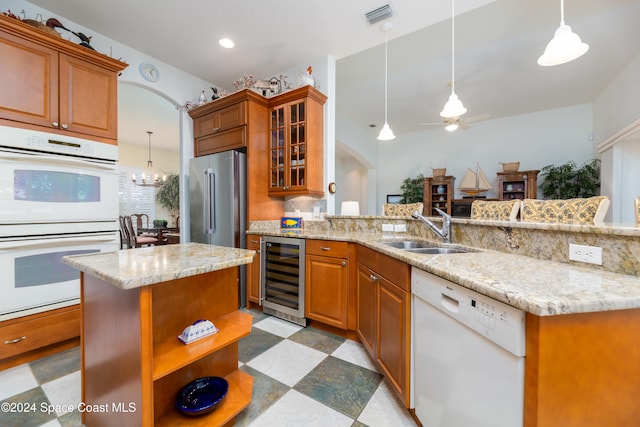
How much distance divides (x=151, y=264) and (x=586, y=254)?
182 cm

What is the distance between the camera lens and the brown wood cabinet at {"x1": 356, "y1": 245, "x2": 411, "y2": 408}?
4.37 feet

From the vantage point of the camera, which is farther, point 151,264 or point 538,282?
Answer: point 151,264

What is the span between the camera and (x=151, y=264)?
3.42ft

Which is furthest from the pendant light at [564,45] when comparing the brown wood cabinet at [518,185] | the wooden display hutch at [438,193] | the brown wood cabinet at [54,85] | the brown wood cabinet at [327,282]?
the wooden display hutch at [438,193]

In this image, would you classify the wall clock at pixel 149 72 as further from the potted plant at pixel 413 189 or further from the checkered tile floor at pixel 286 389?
the potted plant at pixel 413 189

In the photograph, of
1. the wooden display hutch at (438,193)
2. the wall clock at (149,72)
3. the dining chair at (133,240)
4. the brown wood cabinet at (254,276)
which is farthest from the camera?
the wooden display hutch at (438,193)

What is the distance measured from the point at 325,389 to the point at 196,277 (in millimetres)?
1030

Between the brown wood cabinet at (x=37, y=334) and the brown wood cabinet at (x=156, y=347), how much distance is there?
38.5 inches

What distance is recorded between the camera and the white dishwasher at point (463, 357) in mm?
753

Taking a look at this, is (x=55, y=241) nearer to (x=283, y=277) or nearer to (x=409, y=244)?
(x=283, y=277)

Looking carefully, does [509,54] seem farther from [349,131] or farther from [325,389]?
[325,389]

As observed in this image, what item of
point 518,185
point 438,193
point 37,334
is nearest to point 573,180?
point 518,185

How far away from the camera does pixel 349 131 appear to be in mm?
5840

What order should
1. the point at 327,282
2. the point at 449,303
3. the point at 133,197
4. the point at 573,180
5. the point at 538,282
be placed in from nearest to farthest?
the point at 538,282, the point at 449,303, the point at 327,282, the point at 573,180, the point at 133,197
